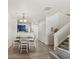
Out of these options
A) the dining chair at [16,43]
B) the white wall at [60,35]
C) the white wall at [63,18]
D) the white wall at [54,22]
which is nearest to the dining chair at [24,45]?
the dining chair at [16,43]

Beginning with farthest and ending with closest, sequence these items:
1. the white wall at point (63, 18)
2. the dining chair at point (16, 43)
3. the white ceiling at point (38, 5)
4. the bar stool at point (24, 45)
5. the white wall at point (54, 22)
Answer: the white wall at point (54, 22) → the white wall at point (63, 18) → the dining chair at point (16, 43) → the bar stool at point (24, 45) → the white ceiling at point (38, 5)

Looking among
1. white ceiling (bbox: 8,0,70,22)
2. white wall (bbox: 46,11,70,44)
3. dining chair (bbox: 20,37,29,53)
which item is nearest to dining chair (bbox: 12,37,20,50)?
dining chair (bbox: 20,37,29,53)

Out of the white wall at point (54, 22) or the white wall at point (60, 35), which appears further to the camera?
the white wall at point (54, 22)

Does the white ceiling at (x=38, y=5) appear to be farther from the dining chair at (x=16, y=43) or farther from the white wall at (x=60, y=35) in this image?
the dining chair at (x=16, y=43)

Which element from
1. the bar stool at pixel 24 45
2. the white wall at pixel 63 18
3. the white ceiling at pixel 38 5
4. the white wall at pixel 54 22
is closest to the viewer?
the white ceiling at pixel 38 5

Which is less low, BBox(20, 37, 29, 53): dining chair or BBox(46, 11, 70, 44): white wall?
BBox(46, 11, 70, 44): white wall

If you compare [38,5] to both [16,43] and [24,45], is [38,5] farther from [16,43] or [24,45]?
[16,43]

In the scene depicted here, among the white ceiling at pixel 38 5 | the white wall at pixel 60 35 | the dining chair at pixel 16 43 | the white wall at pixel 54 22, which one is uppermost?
the white ceiling at pixel 38 5

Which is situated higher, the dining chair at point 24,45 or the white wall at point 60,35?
the white wall at point 60,35

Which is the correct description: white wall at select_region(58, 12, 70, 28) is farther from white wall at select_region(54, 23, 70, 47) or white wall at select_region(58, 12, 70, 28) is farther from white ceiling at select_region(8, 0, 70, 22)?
white wall at select_region(54, 23, 70, 47)

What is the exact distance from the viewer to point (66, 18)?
37.4 ft

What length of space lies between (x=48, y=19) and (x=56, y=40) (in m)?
3.11
